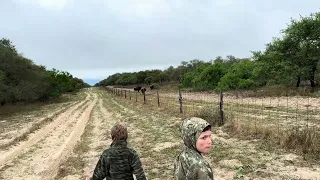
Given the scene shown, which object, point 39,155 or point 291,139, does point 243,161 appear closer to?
point 291,139

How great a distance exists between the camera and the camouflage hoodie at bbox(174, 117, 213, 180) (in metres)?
2.81

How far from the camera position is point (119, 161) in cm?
423

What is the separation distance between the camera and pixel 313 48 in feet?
103

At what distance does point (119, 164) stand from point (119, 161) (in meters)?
0.04

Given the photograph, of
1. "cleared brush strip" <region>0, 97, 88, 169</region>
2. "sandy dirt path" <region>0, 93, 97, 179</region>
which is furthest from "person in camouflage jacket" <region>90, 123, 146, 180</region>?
"cleared brush strip" <region>0, 97, 88, 169</region>

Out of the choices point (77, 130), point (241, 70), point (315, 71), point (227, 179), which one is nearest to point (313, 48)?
point (315, 71)

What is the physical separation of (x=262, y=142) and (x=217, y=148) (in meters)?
1.41

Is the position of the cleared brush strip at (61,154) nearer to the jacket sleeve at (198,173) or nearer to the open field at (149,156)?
the open field at (149,156)

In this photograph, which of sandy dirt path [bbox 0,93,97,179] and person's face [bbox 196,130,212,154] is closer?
person's face [bbox 196,130,212,154]

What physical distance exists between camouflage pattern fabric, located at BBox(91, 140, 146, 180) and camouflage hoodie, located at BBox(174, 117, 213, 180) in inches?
56.2

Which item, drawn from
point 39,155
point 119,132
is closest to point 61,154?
point 39,155

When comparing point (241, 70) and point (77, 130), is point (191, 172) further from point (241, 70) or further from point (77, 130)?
point (241, 70)

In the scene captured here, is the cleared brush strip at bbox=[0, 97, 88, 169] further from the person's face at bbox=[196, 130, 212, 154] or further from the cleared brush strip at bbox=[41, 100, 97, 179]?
the person's face at bbox=[196, 130, 212, 154]

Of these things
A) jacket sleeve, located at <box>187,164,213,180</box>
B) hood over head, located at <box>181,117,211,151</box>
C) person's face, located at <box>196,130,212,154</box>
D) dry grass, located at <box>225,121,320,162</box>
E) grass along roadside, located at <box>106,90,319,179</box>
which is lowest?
grass along roadside, located at <box>106,90,319,179</box>
